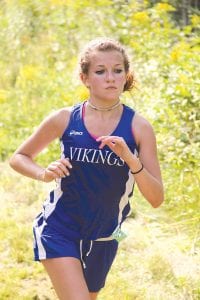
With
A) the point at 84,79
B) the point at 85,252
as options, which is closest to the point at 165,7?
the point at 84,79

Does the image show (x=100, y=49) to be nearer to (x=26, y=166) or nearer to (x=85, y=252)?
(x=26, y=166)

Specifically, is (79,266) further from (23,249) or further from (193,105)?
(193,105)

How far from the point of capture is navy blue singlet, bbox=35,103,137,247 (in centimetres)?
288

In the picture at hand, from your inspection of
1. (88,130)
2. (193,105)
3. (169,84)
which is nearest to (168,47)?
(169,84)

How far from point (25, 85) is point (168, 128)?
2.93 m

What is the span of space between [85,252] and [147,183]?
0.51 metres

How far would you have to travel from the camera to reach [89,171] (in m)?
2.89

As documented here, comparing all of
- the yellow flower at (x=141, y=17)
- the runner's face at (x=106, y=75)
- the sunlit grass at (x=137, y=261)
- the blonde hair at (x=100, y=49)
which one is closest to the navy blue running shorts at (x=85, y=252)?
the runner's face at (x=106, y=75)

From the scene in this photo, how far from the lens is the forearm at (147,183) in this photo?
2.70 m

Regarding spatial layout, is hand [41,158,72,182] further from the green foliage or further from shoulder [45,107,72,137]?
the green foliage

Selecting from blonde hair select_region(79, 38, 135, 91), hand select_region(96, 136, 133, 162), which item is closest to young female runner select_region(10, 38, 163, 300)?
blonde hair select_region(79, 38, 135, 91)

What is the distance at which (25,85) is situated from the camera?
7.68 meters

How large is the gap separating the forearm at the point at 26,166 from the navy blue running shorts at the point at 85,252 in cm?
25

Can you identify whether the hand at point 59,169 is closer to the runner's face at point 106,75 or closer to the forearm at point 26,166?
the forearm at point 26,166
